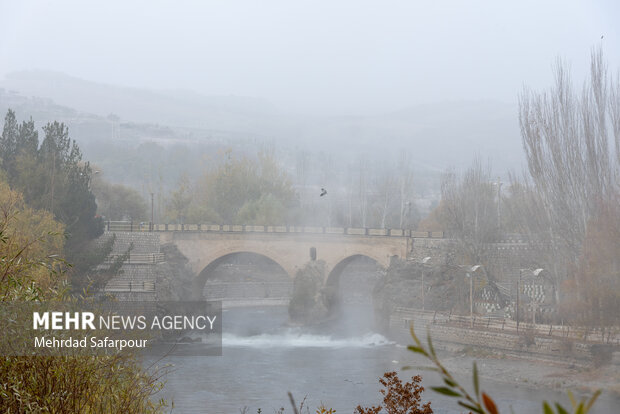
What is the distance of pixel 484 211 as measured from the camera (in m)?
47.2

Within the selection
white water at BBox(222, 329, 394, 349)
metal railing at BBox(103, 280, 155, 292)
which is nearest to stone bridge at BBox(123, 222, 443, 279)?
metal railing at BBox(103, 280, 155, 292)

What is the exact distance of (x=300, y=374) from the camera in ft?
106

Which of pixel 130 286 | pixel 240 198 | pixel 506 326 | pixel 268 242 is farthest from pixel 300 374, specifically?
pixel 240 198

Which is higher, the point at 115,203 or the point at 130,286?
the point at 115,203

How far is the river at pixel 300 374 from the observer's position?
25.8 m

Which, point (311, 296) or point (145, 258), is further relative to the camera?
point (311, 296)

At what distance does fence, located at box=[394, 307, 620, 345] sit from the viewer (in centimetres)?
3056

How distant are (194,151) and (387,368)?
150848 millimetres

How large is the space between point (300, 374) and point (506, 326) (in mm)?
10692

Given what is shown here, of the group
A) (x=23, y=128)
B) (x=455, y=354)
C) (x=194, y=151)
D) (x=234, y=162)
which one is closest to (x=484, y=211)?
(x=455, y=354)

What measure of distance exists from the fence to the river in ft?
7.21

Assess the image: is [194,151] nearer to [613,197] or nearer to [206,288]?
[206,288]

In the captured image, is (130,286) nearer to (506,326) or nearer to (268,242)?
(268,242)

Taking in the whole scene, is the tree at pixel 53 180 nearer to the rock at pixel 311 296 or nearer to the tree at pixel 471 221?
the rock at pixel 311 296
